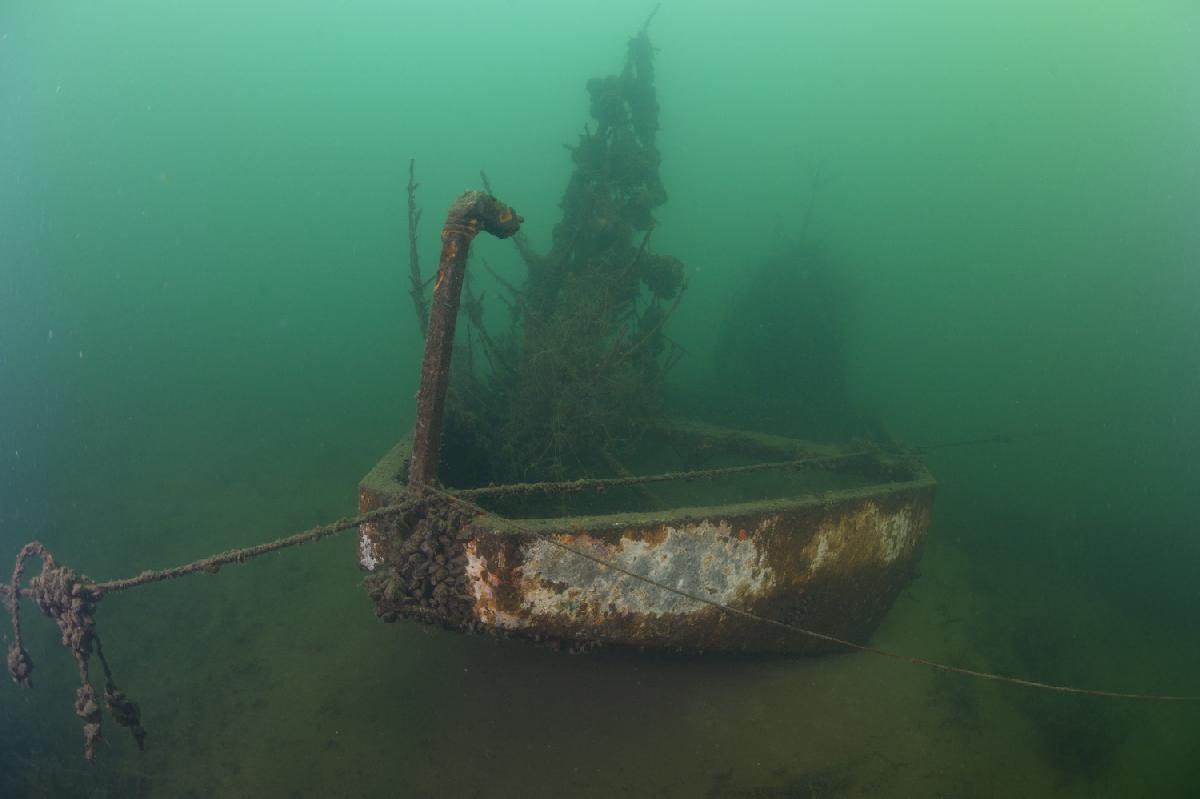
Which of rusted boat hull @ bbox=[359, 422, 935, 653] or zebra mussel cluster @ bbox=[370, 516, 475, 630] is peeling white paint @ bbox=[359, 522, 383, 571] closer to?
rusted boat hull @ bbox=[359, 422, 935, 653]

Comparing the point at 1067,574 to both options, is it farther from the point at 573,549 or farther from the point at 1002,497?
the point at 573,549

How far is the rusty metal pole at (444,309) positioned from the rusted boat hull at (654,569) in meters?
0.40

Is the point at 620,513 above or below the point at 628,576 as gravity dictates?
above

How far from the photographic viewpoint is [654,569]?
3.26m

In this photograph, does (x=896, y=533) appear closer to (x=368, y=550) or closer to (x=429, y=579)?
(x=429, y=579)

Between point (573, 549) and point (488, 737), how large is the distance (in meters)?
2.01

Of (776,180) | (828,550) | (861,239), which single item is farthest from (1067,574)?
(776,180)

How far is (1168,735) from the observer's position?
201 inches

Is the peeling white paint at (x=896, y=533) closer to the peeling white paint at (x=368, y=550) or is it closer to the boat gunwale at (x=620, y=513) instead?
the boat gunwale at (x=620, y=513)

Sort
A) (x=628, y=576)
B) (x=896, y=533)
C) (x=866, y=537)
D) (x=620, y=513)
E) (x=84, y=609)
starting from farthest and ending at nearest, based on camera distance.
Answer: (x=896, y=533)
(x=866, y=537)
(x=620, y=513)
(x=628, y=576)
(x=84, y=609)

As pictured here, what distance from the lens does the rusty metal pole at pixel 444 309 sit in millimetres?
2969

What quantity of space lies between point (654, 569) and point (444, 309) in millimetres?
1959

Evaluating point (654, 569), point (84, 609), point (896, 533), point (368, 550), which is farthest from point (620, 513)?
point (84, 609)

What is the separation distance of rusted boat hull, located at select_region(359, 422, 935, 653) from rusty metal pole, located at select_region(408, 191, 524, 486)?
397 millimetres
